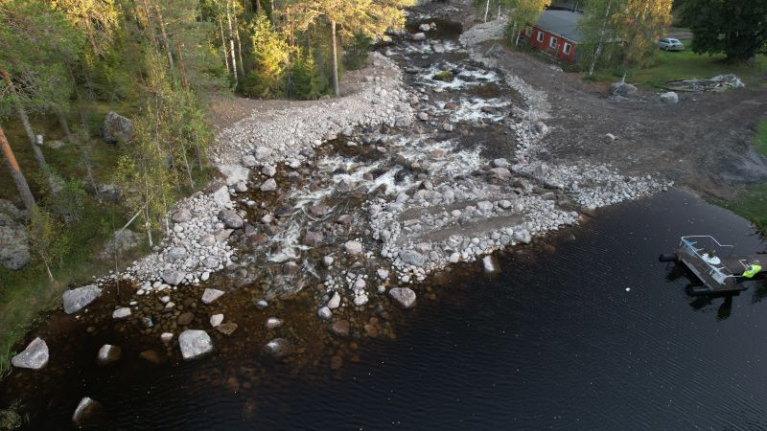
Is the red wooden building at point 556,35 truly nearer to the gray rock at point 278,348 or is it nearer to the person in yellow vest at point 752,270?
the person in yellow vest at point 752,270

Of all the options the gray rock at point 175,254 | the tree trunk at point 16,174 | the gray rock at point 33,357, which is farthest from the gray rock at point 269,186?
A: the gray rock at point 33,357

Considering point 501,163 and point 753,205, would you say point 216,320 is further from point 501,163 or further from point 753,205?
point 753,205

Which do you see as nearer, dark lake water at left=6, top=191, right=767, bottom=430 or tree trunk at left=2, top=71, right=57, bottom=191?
dark lake water at left=6, top=191, right=767, bottom=430

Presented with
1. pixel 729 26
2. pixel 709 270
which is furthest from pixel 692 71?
pixel 709 270

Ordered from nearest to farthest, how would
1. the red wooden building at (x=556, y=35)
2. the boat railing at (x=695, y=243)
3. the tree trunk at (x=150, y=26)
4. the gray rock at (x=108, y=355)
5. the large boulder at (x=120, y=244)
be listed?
the gray rock at (x=108, y=355), the large boulder at (x=120, y=244), the tree trunk at (x=150, y=26), the boat railing at (x=695, y=243), the red wooden building at (x=556, y=35)

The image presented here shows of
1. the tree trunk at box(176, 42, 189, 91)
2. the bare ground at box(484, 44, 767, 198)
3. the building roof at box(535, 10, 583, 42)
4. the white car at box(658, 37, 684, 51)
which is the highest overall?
the tree trunk at box(176, 42, 189, 91)

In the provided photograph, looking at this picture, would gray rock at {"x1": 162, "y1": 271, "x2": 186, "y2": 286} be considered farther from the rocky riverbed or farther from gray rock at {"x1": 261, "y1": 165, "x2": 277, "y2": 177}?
gray rock at {"x1": 261, "y1": 165, "x2": 277, "y2": 177}

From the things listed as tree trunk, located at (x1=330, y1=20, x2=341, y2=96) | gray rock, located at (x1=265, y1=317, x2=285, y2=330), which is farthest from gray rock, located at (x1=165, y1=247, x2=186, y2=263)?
tree trunk, located at (x1=330, y1=20, x2=341, y2=96)
